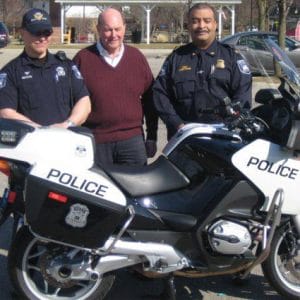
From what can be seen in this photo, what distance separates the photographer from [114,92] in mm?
4398

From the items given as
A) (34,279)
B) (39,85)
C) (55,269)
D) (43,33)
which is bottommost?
(34,279)

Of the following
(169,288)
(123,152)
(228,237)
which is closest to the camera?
(228,237)

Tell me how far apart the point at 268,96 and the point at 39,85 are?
1483 mm

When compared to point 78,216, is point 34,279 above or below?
below

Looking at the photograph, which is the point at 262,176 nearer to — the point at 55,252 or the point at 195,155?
the point at 195,155

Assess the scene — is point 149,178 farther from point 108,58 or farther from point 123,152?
point 108,58

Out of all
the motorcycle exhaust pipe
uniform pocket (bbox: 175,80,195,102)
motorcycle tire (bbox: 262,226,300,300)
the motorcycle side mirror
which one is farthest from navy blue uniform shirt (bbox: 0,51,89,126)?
motorcycle tire (bbox: 262,226,300,300)

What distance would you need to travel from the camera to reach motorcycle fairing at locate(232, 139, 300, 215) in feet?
11.6

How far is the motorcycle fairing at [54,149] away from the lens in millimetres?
3416

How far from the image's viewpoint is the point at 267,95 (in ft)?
12.5

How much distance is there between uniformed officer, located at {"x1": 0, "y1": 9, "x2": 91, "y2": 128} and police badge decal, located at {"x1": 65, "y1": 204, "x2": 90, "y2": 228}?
0.73 m

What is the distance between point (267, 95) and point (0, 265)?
2332 millimetres

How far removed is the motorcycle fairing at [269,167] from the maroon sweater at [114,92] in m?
1.17

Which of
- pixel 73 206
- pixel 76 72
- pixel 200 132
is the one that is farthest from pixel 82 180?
pixel 76 72
